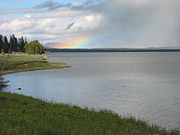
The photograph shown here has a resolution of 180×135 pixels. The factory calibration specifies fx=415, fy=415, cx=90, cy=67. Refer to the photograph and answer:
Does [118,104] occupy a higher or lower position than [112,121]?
lower

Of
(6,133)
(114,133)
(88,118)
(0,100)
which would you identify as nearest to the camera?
(6,133)

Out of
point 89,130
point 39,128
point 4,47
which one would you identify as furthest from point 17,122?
point 4,47

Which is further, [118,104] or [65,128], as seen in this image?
[118,104]

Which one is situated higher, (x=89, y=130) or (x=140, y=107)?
(x=89, y=130)

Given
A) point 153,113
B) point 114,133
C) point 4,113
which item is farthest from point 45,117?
point 153,113

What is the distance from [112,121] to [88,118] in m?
1.22

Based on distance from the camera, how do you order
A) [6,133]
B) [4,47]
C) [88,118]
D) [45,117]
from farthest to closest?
[4,47] < [88,118] < [45,117] < [6,133]

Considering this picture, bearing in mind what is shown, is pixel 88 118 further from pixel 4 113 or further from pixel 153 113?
pixel 153 113

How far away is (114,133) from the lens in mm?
13898

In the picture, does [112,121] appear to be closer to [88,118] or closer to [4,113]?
[88,118]

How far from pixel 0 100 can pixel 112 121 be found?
27.3ft

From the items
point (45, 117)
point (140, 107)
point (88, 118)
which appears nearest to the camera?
point (45, 117)

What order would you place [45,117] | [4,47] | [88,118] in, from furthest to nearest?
[4,47], [88,118], [45,117]

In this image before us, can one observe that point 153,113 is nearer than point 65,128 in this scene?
No
